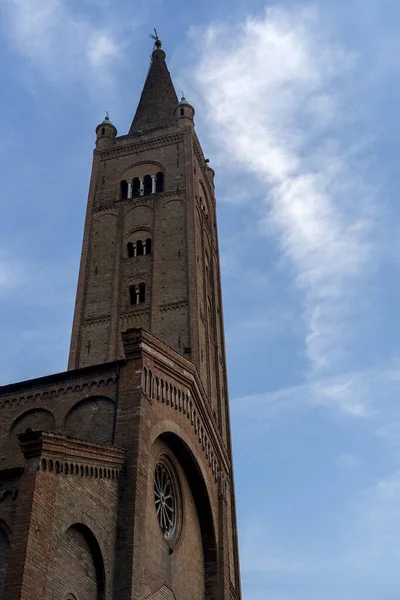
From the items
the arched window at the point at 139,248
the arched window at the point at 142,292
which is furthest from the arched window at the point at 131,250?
the arched window at the point at 142,292

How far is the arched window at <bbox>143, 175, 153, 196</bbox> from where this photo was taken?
35.1 metres

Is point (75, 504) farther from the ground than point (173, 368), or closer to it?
closer to it

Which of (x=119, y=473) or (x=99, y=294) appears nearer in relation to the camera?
(x=119, y=473)

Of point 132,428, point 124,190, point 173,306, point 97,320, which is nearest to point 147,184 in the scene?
point 124,190

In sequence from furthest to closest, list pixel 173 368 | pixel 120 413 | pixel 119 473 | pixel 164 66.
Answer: pixel 164 66 → pixel 173 368 → pixel 120 413 → pixel 119 473

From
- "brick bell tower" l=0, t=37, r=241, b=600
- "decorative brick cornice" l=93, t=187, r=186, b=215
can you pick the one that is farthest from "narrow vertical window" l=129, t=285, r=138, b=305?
"decorative brick cornice" l=93, t=187, r=186, b=215

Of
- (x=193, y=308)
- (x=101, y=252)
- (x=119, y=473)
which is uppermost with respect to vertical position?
(x=101, y=252)

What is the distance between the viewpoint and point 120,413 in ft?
53.1

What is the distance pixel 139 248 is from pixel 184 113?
987 centimetres

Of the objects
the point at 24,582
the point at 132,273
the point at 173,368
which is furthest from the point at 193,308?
the point at 24,582

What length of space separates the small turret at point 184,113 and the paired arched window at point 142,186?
3.90 metres

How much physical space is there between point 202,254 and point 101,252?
5063 millimetres

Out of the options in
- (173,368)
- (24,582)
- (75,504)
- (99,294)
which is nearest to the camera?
(24,582)

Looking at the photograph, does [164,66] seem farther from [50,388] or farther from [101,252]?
[50,388]
